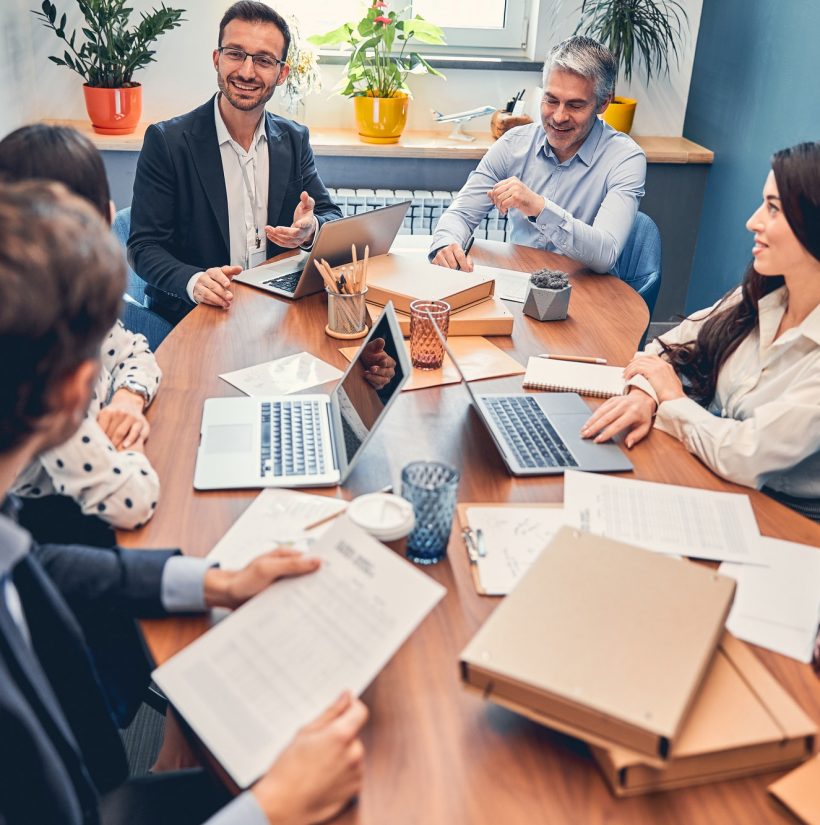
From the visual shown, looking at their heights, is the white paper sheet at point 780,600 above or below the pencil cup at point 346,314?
below

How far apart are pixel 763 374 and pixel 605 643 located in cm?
100

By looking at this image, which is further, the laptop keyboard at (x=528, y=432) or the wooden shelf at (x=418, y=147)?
the wooden shelf at (x=418, y=147)

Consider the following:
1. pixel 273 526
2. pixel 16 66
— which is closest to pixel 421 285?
pixel 273 526


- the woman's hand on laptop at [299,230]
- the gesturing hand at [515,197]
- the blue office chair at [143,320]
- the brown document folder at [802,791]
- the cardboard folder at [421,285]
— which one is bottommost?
the blue office chair at [143,320]

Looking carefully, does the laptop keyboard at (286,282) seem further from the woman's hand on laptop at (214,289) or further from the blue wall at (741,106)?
the blue wall at (741,106)

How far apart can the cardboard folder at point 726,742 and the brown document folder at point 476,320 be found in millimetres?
1158

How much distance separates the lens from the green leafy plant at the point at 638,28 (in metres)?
3.46

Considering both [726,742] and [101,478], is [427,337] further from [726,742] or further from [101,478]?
[726,742]

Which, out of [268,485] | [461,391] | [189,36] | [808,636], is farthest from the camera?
[189,36]

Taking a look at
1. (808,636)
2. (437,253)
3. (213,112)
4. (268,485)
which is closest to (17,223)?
(268,485)

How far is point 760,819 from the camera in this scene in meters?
0.85

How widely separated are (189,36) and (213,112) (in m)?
1.25

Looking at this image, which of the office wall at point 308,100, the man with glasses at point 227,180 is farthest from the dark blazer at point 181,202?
the office wall at point 308,100

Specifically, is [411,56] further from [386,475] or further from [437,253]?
[386,475]
